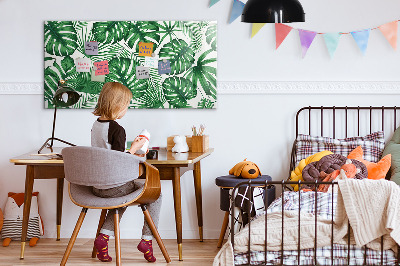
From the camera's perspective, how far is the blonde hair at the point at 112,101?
11.5 ft

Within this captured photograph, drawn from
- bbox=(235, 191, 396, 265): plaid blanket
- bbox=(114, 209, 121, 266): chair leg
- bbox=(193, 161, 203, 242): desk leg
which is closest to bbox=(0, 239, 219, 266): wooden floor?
bbox=(193, 161, 203, 242): desk leg

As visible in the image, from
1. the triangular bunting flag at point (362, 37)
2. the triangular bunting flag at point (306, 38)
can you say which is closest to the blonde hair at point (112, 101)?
the triangular bunting flag at point (306, 38)

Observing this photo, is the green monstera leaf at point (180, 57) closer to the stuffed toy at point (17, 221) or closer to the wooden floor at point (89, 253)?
the wooden floor at point (89, 253)

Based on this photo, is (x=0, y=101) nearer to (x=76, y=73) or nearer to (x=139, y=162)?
(x=76, y=73)

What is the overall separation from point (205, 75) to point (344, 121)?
105 cm

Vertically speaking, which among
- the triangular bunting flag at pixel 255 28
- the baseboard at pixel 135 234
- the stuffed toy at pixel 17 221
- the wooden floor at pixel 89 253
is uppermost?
the triangular bunting flag at pixel 255 28

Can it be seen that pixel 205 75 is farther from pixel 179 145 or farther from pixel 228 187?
pixel 228 187

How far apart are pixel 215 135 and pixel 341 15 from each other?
124cm

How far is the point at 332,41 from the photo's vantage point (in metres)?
4.34

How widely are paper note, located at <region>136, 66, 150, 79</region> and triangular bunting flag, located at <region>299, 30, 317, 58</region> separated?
112 centimetres

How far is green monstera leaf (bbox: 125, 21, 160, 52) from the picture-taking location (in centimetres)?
441

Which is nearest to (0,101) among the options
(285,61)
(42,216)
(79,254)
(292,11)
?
(42,216)

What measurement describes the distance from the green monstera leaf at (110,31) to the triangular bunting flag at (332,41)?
4.68ft

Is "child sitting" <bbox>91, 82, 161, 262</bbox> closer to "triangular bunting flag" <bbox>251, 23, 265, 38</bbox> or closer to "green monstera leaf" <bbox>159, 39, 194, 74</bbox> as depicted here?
"green monstera leaf" <bbox>159, 39, 194, 74</bbox>
